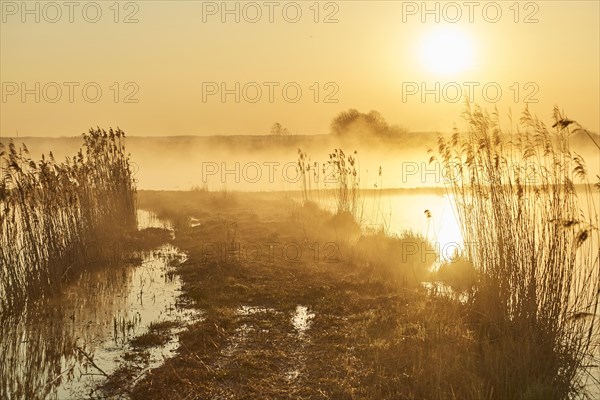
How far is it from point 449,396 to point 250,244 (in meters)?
8.68

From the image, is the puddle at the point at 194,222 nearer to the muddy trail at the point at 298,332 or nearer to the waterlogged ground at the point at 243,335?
the muddy trail at the point at 298,332

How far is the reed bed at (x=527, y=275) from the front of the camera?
559 centimetres

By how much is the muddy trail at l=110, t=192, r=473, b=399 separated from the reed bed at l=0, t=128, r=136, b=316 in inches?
77.2

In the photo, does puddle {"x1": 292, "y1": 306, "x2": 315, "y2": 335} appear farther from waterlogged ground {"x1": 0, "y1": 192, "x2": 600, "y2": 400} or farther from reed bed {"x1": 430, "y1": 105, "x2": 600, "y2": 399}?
reed bed {"x1": 430, "y1": 105, "x2": 600, "y2": 399}

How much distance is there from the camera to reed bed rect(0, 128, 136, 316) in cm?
824

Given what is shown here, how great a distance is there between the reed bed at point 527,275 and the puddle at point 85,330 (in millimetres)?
3764

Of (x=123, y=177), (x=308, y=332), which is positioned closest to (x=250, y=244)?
(x=123, y=177)

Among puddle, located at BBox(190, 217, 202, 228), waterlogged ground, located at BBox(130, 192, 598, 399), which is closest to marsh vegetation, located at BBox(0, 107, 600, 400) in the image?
waterlogged ground, located at BBox(130, 192, 598, 399)

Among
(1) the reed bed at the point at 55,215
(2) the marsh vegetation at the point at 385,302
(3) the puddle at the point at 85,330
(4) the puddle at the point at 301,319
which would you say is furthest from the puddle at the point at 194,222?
(4) the puddle at the point at 301,319

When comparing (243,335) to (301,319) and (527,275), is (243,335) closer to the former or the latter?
(301,319)

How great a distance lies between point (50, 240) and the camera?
355 inches

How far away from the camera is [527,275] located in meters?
6.31

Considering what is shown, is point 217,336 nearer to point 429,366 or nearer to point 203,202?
point 429,366

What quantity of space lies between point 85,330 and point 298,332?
274 cm
